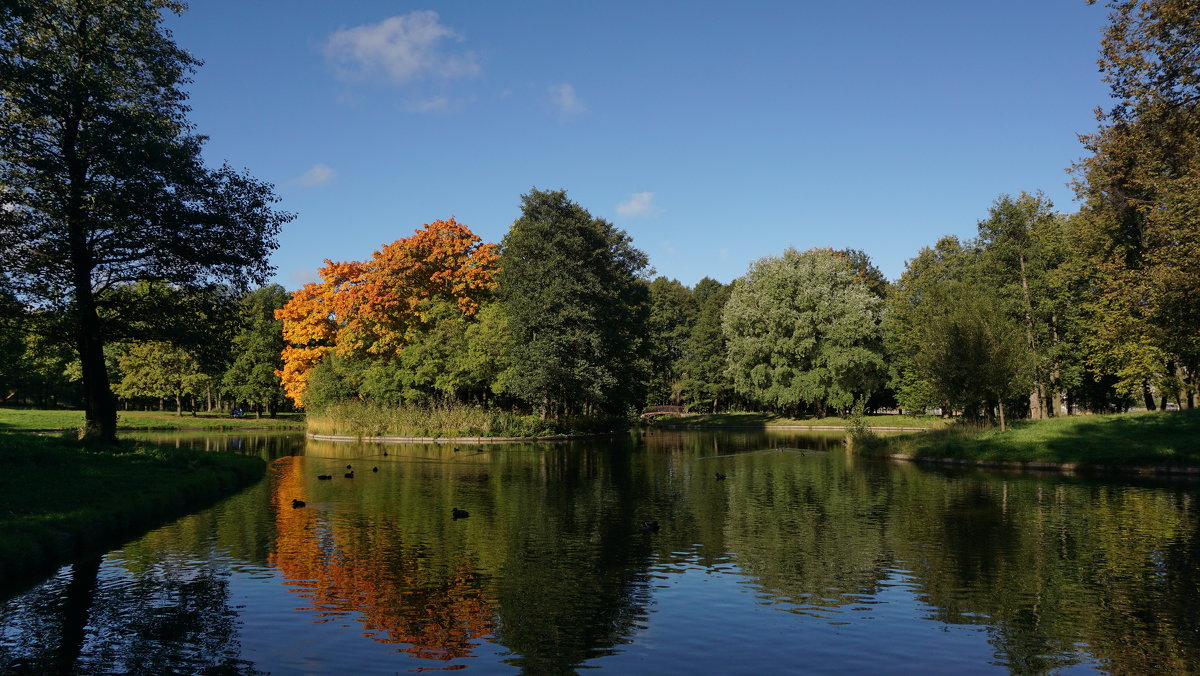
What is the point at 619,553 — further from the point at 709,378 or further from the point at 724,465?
the point at 709,378

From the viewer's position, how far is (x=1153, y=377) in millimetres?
45750

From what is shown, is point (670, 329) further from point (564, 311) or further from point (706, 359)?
point (564, 311)

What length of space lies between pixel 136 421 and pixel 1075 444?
83317 mm

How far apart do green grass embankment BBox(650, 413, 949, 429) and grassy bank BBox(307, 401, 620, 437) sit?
22171mm

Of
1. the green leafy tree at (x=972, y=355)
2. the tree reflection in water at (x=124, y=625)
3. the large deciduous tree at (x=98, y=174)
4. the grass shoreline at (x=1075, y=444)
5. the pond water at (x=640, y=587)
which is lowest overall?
the pond water at (x=640, y=587)

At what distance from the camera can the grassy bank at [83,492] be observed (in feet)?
50.9

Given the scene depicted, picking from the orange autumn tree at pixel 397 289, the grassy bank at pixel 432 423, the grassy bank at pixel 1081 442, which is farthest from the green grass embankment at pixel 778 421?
the orange autumn tree at pixel 397 289

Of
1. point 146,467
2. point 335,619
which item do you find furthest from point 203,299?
point 335,619

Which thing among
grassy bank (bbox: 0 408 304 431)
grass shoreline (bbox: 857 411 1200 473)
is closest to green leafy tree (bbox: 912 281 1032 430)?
grass shoreline (bbox: 857 411 1200 473)

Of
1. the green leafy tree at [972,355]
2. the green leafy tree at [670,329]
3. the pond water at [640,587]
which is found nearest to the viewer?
the pond water at [640,587]

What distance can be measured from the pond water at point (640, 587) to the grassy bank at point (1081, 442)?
6244mm

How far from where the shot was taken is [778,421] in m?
74.9

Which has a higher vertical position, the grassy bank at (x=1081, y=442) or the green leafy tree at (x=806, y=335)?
the green leafy tree at (x=806, y=335)

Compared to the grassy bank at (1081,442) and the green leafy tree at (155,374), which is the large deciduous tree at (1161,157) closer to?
the grassy bank at (1081,442)
